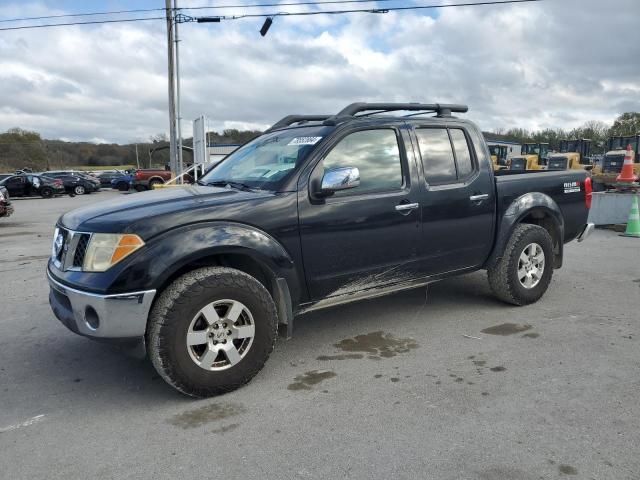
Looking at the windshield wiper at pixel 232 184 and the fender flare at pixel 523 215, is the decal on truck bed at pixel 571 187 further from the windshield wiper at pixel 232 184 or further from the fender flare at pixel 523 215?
the windshield wiper at pixel 232 184

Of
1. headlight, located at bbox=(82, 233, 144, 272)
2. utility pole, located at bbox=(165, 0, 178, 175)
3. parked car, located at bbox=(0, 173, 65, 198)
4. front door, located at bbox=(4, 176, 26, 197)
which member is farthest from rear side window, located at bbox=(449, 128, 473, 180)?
front door, located at bbox=(4, 176, 26, 197)

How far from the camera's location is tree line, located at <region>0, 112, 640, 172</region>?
6729 centimetres

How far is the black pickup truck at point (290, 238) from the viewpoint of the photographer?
3.26m

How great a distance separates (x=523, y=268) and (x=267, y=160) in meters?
2.74

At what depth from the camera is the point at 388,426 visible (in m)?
3.04

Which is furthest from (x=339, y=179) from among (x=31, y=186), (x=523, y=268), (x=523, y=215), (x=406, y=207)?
(x=31, y=186)

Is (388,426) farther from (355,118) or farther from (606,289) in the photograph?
(606,289)

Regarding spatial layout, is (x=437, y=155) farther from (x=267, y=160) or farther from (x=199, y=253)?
(x=199, y=253)

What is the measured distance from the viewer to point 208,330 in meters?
3.40

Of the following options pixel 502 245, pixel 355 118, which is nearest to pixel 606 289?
pixel 502 245

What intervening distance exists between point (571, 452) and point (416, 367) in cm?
129

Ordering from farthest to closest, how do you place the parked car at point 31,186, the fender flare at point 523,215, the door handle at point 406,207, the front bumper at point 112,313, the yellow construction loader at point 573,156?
the parked car at point 31,186, the yellow construction loader at point 573,156, the fender flare at point 523,215, the door handle at point 406,207, the front bumper at point 112,313

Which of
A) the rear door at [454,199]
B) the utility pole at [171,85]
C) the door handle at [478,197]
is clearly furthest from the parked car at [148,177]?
the door handle at [478,197]

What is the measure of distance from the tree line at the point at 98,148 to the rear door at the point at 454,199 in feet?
199
